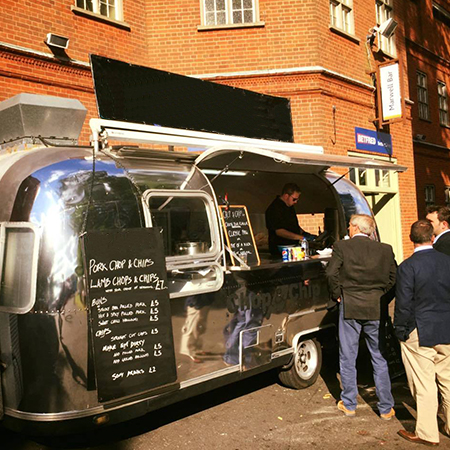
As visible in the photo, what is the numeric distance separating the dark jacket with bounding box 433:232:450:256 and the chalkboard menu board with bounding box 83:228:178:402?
2.85m

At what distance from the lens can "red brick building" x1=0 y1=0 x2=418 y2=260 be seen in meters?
11.2

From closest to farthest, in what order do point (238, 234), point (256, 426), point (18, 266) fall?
point (18, 266) < point (256, 426) < point (238, 234)

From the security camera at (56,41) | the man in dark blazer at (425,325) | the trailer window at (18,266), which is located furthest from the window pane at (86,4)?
the man in dark blazer at (425,325)

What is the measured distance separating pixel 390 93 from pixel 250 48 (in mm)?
4002

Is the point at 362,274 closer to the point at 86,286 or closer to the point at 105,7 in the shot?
the point at 86,286

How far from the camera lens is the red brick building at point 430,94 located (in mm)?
18453

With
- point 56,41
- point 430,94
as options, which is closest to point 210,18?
point 56,41

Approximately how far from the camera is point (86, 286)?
4.25 metres

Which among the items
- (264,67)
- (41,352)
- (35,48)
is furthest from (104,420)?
(264,67)

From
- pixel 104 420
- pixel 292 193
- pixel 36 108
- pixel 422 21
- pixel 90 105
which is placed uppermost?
pixel 422 21

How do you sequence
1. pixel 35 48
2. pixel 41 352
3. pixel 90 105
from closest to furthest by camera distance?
pixel 41 352 → pixel 35 48 → pixel 90 105

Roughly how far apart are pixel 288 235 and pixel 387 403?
2.81 m

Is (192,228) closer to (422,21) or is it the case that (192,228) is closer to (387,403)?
(387,403)

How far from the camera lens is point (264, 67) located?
12.6m
